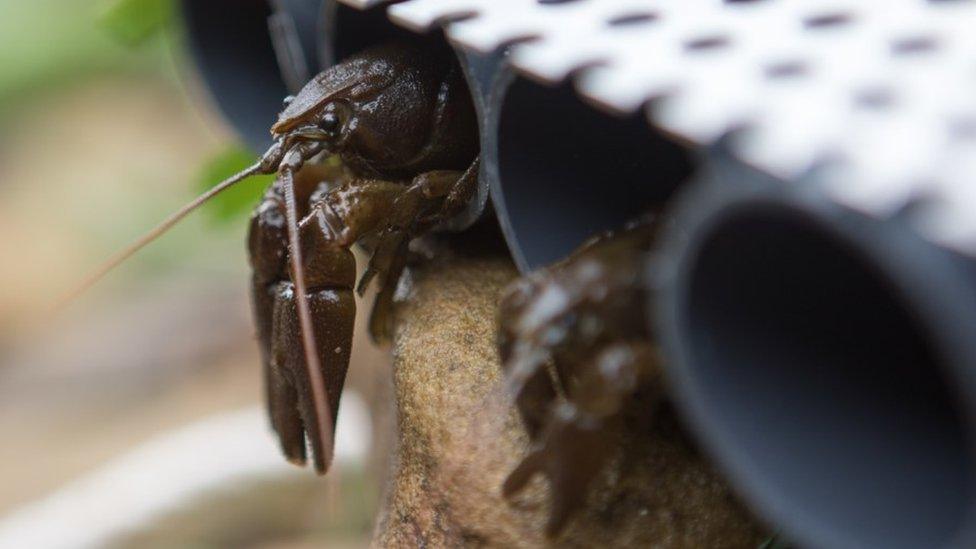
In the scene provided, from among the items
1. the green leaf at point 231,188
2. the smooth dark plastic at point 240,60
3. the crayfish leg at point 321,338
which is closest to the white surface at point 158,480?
the green leaf at point 231,188

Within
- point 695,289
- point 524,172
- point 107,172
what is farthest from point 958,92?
point 107,172

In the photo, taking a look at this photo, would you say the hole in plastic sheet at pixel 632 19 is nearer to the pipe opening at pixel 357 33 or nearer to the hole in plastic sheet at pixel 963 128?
the hole in plastic sheet at pixel 963 128

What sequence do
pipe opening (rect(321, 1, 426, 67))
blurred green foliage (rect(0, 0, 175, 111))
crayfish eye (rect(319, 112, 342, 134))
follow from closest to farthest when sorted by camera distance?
crayfish eye (rect(319, 112, 342, 134)), pipe opening (rect(321, 1, 426, 67)), blurred green foliage (rect(0, 0, 175, 111))

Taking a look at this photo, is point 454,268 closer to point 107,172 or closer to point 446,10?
point 446,10

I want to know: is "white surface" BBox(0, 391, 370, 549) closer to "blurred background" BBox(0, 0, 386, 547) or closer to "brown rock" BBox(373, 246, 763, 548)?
"blurred background" BBox(0, 0, 386, 547)

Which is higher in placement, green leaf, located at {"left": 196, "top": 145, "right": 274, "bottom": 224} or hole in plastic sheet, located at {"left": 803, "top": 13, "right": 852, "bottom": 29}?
hole in plastic sheet, located at {"left": 803, "top": 13, "right": 852, "bottom": 29}

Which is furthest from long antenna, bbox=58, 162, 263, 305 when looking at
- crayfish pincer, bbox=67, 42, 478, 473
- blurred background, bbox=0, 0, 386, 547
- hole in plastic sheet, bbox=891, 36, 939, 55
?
hole in plastic sheet, bbox=891, 36, 939, 55
